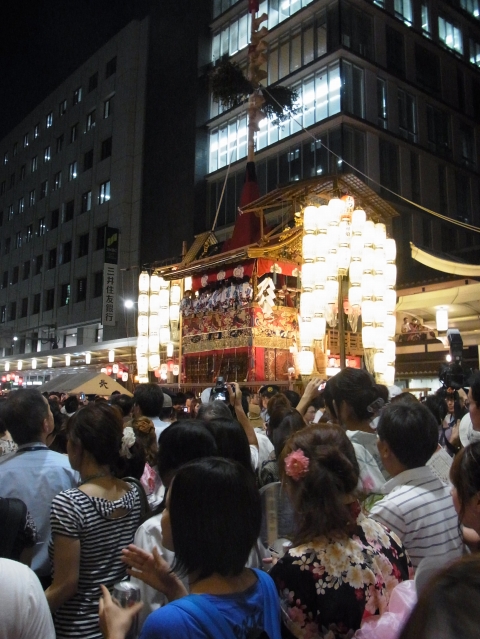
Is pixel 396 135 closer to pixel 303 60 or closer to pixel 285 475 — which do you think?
pixel 303 60

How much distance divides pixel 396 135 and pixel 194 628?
2505 cm

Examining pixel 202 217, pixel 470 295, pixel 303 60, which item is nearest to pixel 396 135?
pixel 303 60

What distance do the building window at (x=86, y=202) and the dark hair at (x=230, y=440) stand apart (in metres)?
33.7

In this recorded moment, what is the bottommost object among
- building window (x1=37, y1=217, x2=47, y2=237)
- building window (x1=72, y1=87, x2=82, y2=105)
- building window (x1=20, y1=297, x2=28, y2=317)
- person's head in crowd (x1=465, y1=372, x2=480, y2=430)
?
person's head in crowd (x1=465, y1=372, x2=480, y2=430)

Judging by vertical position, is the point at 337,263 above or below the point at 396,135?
below

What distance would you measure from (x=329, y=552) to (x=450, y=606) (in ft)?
3.79

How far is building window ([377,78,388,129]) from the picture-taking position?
2366cm

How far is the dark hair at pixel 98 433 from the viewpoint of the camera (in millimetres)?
2842

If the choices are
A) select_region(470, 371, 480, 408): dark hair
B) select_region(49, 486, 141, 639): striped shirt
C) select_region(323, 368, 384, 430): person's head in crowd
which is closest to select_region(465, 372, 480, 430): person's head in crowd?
select_region(470, 371, 480, 408): dark hair

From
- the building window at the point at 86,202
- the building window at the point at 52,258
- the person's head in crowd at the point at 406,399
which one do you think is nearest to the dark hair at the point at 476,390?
the person's head in crowd at the point at 406,399

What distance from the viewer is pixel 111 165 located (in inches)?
1299

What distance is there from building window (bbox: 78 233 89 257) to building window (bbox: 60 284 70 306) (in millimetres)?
2440

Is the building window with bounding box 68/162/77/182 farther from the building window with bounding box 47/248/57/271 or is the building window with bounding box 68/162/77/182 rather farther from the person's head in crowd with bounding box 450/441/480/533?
the person's head in crowd with bounding box 450/441/480/533

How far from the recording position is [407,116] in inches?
984
